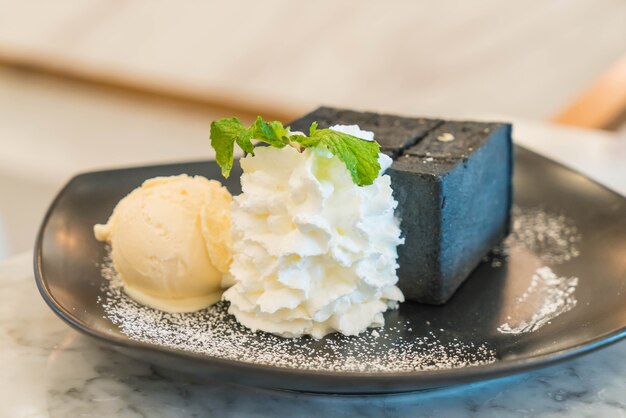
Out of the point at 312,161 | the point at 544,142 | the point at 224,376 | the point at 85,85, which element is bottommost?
the point at 85,85

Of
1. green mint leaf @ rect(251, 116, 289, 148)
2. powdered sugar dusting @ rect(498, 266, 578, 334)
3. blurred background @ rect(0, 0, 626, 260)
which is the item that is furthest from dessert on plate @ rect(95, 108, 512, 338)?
blurred background @ rect(0, 0, 626, 260)

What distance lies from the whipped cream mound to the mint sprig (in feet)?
0.05

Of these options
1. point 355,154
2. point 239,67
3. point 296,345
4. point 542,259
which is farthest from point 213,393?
point 239,67

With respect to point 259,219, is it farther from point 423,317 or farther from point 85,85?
point 85,85

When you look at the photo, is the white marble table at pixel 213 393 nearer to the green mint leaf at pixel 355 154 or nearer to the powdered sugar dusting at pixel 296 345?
the powdered sugar dusting at pixel 296 345

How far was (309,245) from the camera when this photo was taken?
3.84 feet

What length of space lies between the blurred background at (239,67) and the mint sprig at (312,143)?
1.91 metres

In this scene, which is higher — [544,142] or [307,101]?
[544,142]

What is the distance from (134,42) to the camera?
382 centimetres

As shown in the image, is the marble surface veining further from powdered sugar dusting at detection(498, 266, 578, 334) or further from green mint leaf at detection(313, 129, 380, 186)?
green mint leaf at detection(313, 129, 380, 186)

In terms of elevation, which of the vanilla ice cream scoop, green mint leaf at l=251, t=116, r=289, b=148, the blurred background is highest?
green mint leaf at l=251, t=116, r=289, b=148

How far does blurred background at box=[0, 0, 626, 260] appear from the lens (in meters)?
3.28

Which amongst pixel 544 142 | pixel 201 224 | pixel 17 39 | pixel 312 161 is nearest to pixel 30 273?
pixel 201 224

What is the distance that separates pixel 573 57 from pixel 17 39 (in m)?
2.53
